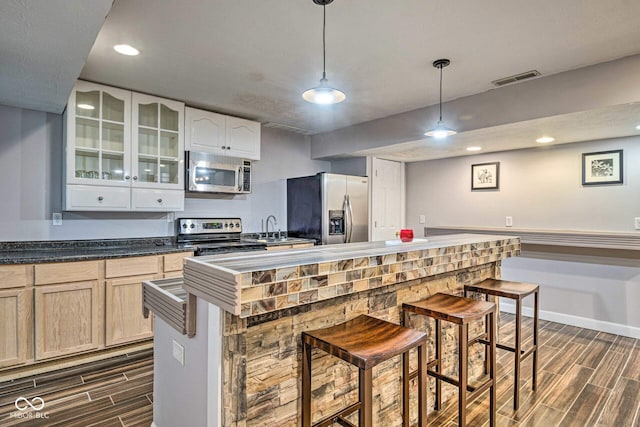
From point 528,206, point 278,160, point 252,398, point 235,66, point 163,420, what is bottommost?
point 163,420

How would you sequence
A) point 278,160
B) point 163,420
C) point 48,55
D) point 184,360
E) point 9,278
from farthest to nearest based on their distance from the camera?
point 278,160 → point 9,278 → point 48,55 → point 163,420 → point 184,360

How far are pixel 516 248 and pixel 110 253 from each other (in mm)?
3435

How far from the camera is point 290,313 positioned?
58.2 inches

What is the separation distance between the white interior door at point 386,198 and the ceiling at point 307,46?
1636mm

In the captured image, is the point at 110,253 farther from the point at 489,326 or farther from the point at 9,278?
the point at 489,326

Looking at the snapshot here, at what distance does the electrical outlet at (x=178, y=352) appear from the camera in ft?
5.10

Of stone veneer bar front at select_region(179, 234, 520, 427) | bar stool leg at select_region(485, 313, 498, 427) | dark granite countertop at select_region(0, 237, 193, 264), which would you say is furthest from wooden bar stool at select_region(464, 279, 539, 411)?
dark granite countertop at select_region(0, 237, 193, 264)

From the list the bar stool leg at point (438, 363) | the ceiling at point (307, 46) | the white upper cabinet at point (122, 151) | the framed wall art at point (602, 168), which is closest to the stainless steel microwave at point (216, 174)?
the white upper cabinet at point (122, 151)

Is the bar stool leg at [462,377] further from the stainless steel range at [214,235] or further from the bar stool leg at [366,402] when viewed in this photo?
the stainless steel range at [214,235]

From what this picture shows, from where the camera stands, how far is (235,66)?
2773mm

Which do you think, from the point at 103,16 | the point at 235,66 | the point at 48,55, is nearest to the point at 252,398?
the point at 103,16

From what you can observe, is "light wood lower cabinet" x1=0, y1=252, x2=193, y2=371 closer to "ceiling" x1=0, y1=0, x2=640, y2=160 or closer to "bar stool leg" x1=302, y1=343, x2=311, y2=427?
"ceiling" x1=0, y1=0, x2=640, y2=160

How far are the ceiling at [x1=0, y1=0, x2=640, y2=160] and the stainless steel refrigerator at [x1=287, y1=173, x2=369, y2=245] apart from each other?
136 centimetres

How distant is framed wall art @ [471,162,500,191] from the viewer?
4445 mm
